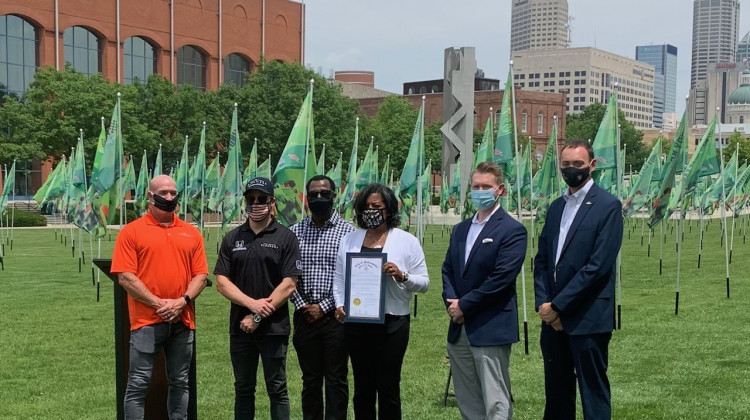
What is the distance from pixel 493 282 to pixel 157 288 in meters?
2.52

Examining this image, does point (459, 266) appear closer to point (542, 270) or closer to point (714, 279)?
point (542, 270)

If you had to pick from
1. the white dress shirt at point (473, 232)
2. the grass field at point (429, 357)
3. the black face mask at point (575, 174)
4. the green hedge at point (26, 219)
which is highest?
the black face mask at point (575, 174)

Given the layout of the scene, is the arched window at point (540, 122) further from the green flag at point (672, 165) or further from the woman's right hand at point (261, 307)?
the woman's right hand at point (261, 307)

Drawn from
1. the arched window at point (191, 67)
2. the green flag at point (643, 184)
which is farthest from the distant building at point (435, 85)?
the green flag at point (643, 184)

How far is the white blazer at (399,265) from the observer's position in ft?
20.2

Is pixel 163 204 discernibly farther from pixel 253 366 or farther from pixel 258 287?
pixel 253 366

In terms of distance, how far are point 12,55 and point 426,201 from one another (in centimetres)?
3710

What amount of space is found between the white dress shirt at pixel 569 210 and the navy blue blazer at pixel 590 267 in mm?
59

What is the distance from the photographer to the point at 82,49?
64688 mm

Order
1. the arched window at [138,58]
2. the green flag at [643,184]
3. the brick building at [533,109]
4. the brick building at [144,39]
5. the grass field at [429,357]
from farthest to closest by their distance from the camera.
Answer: the brick building at [533,109] → the arched window at [138,58] → the brick building at [144,39] → the green flag at [643,184] → the grass field at [429,357]

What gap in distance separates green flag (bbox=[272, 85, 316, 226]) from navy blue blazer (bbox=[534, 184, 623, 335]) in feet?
25.9

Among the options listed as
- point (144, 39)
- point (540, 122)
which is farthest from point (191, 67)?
point (540, 122)

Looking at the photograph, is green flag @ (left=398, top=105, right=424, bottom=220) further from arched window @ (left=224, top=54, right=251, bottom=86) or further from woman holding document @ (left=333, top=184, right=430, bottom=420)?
arched window @ (left=224, top=54, right=251, bottom=86)

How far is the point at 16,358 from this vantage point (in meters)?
10.9
